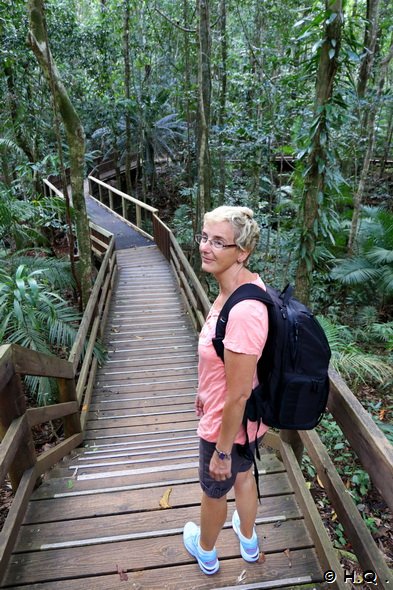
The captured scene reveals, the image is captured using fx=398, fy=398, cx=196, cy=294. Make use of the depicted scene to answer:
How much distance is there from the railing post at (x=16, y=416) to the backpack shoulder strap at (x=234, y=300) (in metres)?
1.26

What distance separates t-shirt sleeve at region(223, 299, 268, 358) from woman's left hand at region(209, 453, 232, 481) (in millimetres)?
514

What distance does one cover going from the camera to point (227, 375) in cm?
146

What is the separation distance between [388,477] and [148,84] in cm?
1840

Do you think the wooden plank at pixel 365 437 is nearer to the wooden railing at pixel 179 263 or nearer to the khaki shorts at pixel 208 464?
the khaki shorts at pixel 208 464

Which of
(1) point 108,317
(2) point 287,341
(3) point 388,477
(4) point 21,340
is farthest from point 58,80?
(3) point 388,477

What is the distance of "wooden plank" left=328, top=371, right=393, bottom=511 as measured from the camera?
4.74 feet

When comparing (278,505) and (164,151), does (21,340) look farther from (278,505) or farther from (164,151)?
(164,151)

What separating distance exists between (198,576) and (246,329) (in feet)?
4.46

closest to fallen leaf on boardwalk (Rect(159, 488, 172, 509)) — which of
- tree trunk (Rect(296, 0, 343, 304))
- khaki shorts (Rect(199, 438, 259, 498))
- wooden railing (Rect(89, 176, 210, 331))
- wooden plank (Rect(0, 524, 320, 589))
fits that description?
wooden plank (Rect(0, 524, 320, 589))

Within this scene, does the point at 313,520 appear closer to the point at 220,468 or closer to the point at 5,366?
the point at 220,468

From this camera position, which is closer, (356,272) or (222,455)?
(222,455)

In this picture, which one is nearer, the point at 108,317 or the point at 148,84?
the point at 108,317

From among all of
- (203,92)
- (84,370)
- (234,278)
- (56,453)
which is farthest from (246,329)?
(203,92)

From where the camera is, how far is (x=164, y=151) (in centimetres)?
1645
